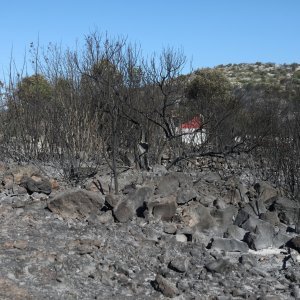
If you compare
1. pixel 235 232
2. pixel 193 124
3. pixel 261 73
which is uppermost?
pixel 261 73

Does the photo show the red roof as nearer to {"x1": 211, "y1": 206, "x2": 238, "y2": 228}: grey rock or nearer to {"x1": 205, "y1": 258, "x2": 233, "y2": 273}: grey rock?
{"x1": 211, "y1": 206, "x2": 238, "y2": 228}: grey rock

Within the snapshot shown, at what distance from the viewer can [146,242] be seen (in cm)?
587

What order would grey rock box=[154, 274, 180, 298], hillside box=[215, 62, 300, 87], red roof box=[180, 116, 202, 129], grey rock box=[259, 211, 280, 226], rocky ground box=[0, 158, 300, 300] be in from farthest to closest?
hillside box=[215, 62, 300, 87] → red roof box=[180, 116, 202, 129] → grey rock box=[259, 211, 280, 226] → rocky ground box=[0, 158, 300, 300] → grey rock box=[154, 274, 180, 298]

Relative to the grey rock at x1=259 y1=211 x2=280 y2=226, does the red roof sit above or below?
above

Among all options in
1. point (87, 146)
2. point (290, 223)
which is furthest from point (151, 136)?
point (290, 223)

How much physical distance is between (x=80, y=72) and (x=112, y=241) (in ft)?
18.1

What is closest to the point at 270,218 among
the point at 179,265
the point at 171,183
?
the point at 171,183

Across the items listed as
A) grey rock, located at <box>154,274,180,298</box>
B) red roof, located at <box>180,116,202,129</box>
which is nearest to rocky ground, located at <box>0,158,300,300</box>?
grey rock, located at <box>154,274,180,298</box>

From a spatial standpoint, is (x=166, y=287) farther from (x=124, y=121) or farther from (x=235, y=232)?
(x=124, y=121)

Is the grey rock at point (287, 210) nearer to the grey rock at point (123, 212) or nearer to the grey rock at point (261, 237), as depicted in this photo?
the grey rock at point (261, 237)

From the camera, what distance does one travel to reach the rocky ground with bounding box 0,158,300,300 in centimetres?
488

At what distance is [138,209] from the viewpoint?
6.80m

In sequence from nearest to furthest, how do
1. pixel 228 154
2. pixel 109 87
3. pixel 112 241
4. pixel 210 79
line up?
1. pixel 112 241
2. pixel 109 87
3. pixel 228 154
4. pixel 210 79

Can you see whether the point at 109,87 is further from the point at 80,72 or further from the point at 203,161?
the point at 203,161
